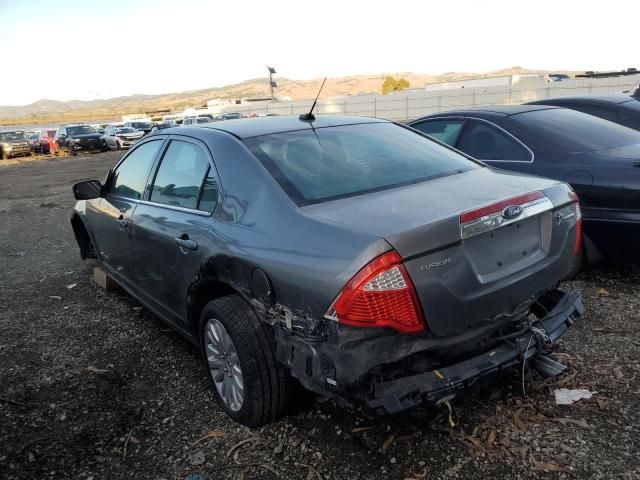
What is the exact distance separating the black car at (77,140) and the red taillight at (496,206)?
28144mm

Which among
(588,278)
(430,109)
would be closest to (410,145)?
(588,278)

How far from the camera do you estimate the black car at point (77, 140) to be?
26.8m

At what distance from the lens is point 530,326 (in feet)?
8.21

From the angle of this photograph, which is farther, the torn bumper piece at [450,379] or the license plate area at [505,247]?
the license plate area at [505,247]

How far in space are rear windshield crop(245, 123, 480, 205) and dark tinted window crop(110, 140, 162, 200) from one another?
123cm

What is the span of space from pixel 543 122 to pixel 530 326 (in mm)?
2877

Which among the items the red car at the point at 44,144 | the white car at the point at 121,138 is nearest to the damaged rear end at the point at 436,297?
the white car at the point at 121,138

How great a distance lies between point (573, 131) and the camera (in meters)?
4.60

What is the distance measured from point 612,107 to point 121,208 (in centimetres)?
553

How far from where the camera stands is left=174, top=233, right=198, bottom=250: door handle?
2879mm

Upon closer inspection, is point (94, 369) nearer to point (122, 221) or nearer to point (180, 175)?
point (122, 221)

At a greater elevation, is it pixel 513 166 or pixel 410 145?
pixel 410 145

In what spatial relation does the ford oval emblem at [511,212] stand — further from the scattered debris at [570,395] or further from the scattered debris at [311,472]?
the scattered debris at [311,472]

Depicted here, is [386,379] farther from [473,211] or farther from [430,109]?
[430,109]
